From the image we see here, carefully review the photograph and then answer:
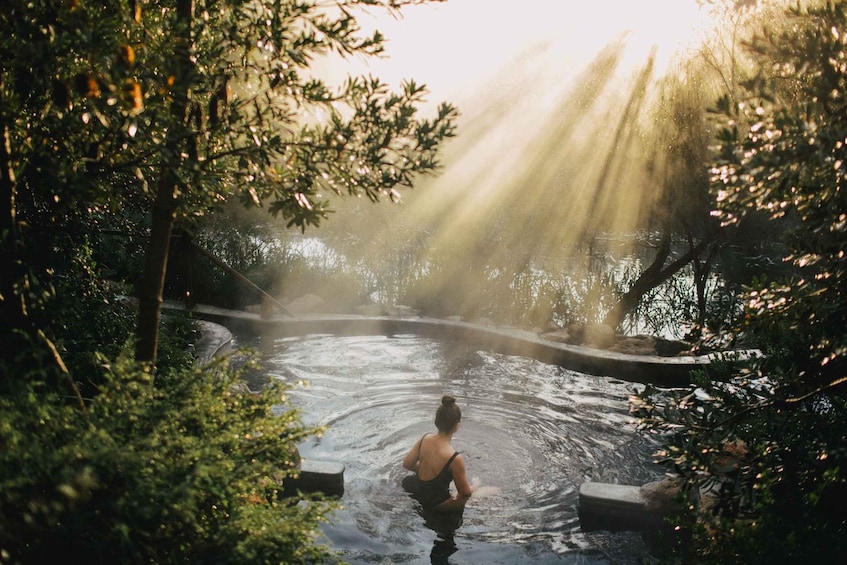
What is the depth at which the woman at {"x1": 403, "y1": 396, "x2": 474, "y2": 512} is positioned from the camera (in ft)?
21.6

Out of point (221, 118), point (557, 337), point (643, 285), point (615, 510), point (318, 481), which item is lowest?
point (318, 481)

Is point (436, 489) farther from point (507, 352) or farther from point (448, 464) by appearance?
point (507, 352)

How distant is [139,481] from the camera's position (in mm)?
2701

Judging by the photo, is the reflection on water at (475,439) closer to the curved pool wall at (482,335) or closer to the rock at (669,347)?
the curved pool wall at (482,335)

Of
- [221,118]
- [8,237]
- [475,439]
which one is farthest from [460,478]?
[8,237]

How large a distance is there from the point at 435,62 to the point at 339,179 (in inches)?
805

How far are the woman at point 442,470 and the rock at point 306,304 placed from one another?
26.4ft

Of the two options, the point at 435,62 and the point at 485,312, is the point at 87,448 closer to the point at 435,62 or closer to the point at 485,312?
the point at 485,312

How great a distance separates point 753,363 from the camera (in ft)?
13.6

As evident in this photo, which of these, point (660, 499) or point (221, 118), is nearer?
point (221, 118)

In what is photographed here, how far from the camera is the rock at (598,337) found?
40.6ft

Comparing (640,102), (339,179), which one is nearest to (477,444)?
(339,179)

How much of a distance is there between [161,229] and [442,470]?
12.5 ft

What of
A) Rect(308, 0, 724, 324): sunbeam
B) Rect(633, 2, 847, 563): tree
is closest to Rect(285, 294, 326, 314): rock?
Rect(308, 0, 724, 324): sunbeam
